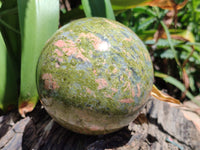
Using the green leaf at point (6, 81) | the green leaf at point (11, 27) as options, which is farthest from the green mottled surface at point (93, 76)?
the green leaf at point (11, 27)

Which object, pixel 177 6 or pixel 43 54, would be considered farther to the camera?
pixel 177 6

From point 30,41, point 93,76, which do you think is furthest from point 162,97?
point 30,41

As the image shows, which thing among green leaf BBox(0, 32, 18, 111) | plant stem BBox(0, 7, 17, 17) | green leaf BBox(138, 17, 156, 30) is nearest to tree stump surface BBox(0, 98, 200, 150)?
green leaf BBox(0, 32, 18, 111)

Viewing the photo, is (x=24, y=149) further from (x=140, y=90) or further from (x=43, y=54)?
(x=140, y=90)

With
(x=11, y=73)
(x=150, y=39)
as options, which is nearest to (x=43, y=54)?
(x=11, y=73)

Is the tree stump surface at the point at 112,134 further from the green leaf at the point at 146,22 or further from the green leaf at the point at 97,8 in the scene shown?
the green leaf at the point at 146,22

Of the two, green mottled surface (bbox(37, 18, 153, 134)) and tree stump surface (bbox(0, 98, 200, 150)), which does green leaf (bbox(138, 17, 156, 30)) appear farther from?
green mottled surface (bbox(37, 18, 153, 134))
